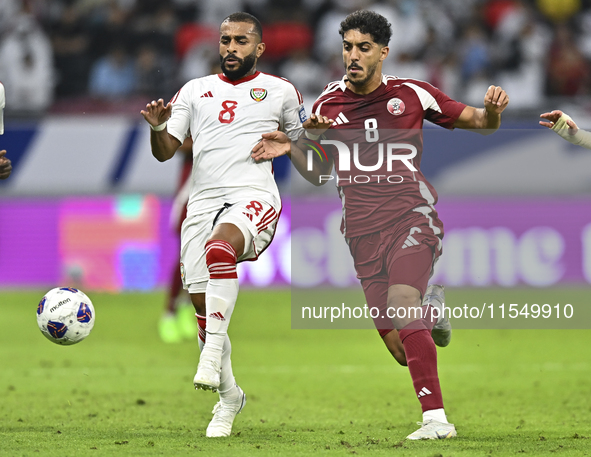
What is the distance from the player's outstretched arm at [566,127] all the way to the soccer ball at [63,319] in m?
3.12

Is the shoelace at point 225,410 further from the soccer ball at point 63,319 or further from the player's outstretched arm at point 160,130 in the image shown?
the player's outstretched arm at point 160,130

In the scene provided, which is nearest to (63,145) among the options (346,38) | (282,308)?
(282,308)

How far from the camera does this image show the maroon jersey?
5.85 meters

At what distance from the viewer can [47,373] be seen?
8.72 metres

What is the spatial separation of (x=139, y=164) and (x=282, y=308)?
318cm

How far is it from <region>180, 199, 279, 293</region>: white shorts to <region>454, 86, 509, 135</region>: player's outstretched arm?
1306 mm

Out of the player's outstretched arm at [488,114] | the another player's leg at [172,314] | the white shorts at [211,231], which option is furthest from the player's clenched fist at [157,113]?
the another player's leg at [172,314]

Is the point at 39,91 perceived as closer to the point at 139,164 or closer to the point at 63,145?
the point at 63,145

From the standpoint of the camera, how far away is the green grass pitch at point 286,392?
5324 millimetres

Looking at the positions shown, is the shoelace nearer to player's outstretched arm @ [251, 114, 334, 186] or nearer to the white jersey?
the white jersey

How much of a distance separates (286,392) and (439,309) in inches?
83.1

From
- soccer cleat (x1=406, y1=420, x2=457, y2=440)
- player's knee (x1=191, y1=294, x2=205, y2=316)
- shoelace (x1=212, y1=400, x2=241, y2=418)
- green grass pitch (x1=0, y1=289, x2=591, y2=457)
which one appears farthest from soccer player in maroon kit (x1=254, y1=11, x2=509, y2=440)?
shoelace (x1=212, y1=400, x2=241, y2=418)

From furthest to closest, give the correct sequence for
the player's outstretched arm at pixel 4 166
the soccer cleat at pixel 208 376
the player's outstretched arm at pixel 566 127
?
the player's outstretched arm at pixel 4 166 < the player's outstretched arm at pixel 566 127 < the soccer cleat at pixel 208 376

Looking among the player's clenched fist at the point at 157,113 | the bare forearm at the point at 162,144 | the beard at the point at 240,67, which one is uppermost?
the beard at the point at 240,67
